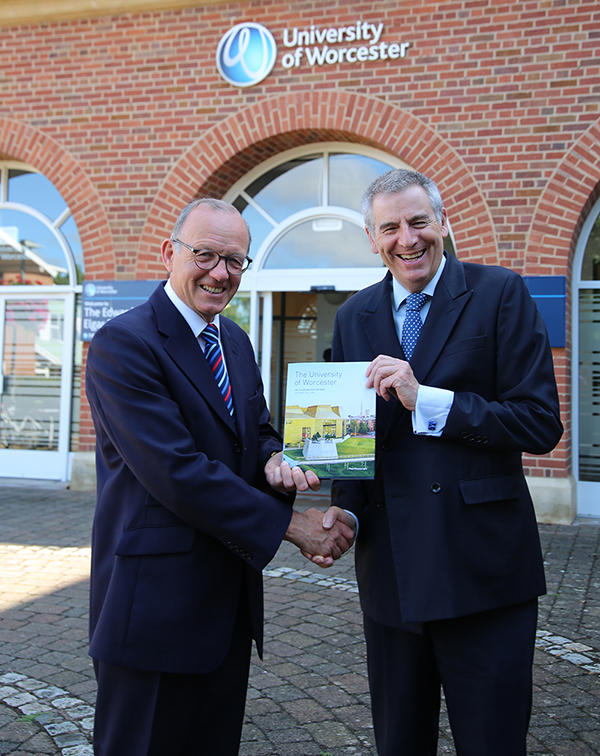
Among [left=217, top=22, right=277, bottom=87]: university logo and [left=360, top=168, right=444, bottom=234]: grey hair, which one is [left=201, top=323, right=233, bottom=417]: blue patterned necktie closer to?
[left=360, top=168, right=444, bottom=234]: grey hair

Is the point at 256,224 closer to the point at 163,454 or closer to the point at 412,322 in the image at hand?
the point at 412,322

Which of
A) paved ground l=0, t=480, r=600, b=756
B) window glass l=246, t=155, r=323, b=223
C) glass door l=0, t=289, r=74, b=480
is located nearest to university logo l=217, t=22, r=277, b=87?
window glass l=246, t=155, r=323, b=223

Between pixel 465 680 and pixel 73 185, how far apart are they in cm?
829

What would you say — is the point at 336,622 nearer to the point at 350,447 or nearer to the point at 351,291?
the point at 350,447

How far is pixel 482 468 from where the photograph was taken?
204 cm

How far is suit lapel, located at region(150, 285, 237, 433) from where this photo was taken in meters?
2.07

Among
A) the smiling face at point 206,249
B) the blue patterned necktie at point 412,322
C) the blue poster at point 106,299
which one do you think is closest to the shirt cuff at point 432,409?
the blue patterned necktie at point 412,322

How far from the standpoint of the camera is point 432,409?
1.99m

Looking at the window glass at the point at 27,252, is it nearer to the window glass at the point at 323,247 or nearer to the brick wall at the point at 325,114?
the brick wall at the point at 325,114

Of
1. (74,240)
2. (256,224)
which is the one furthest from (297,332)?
(74,240)

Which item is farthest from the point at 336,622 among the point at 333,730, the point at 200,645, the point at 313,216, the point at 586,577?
the point at 313,216

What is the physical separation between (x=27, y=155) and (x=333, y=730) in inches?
323

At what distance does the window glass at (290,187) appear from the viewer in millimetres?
8867

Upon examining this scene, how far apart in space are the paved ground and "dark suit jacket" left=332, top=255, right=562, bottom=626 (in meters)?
0.88
